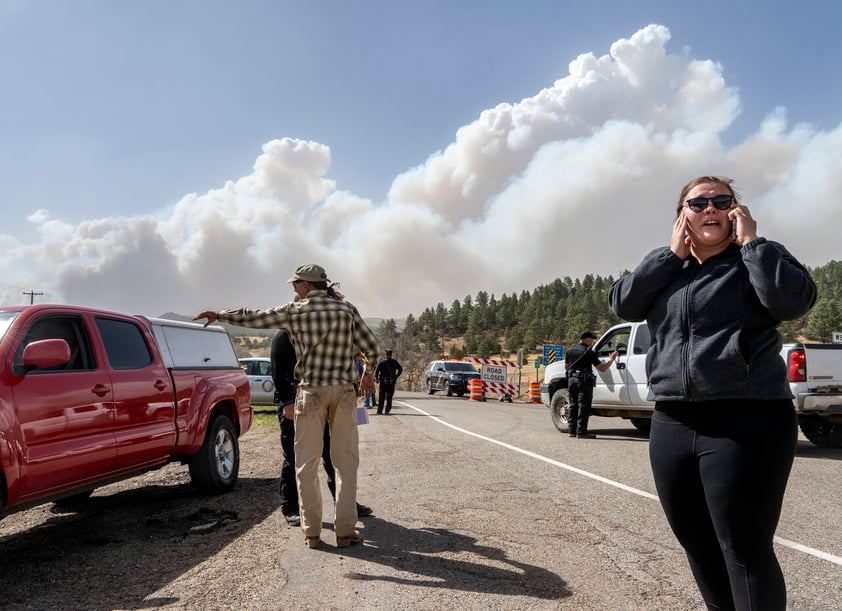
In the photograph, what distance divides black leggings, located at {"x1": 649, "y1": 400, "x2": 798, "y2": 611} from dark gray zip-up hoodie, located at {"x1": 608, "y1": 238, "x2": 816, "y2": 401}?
0.24 feet

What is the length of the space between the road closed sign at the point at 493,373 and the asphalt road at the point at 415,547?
20.9 metres

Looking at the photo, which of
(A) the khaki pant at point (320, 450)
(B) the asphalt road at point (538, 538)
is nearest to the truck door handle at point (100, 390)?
(A) the khaki pant at point (320, 450)

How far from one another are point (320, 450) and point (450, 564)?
1.28 meters

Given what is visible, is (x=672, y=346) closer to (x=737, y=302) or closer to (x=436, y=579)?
(x=737, y=302)

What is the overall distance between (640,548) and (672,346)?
284cm

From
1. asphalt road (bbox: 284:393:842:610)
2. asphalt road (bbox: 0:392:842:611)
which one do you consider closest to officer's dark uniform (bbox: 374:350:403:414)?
asphalt road (bbox: 284:393:842:610)

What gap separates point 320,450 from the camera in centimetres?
486

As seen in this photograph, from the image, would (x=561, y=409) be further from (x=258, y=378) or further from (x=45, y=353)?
(x=258, y=378)

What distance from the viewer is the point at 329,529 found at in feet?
17.5

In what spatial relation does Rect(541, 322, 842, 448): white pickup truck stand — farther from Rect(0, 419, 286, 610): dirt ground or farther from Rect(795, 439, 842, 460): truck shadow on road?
Rect(0, 419, 286, 610): dirt ground

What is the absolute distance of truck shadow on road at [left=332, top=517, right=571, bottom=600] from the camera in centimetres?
389

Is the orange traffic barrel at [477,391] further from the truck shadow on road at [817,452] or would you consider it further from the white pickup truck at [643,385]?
the truck shadow on road at [817,452]

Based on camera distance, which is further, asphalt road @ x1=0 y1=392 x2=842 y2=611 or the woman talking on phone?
asphalt road @ x1=0 y1=392 x2=842 y2=611

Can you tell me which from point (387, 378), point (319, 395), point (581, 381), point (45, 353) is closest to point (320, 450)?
point (319, 395)
